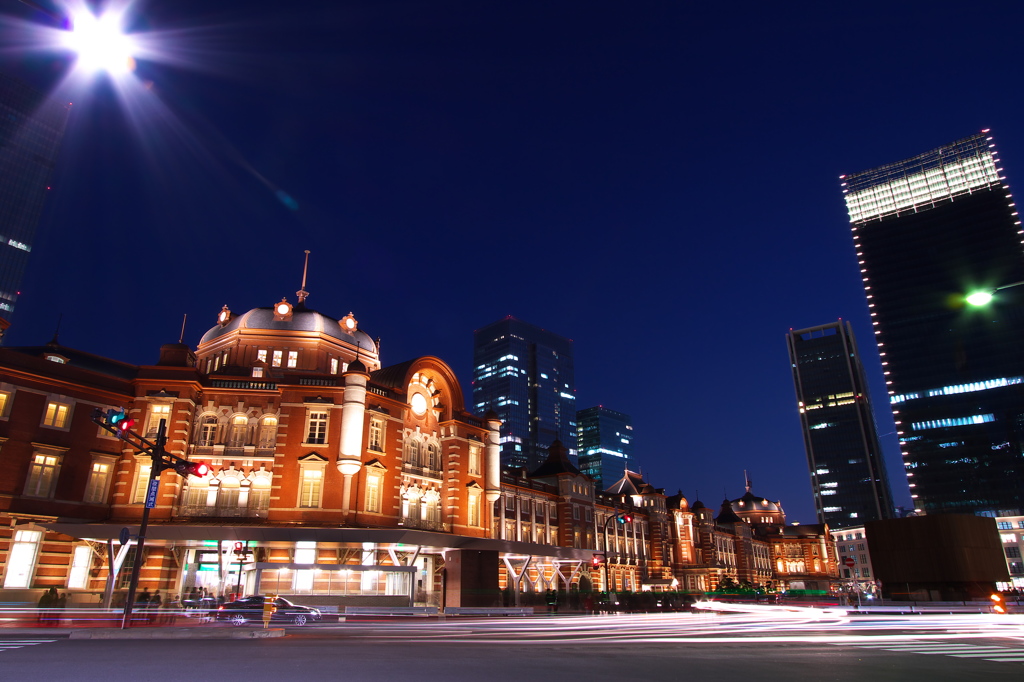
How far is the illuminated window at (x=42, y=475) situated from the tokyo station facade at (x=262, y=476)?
0.08m

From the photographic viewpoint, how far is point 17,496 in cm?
3391

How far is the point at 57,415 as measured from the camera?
3666 cm

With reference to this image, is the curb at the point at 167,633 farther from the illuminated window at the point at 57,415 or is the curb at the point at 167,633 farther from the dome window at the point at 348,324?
the dome window at the point at 348,324

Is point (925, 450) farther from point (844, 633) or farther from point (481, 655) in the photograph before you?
point (481, 655)

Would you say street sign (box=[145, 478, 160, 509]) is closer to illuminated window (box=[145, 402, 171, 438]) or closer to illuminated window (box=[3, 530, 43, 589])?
illuminated window (box=[3, 530, 43, 589])

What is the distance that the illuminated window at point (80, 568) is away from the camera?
3538 centimetres

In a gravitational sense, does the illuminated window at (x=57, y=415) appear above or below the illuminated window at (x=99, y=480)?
above

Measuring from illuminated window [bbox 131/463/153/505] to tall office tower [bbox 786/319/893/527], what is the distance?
7068 inches

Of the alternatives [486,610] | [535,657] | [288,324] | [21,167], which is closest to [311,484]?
[486,610]

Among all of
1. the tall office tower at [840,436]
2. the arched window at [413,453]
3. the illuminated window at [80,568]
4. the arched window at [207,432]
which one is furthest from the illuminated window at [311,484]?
the tall office tower at [840,436]

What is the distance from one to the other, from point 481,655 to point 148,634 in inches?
411

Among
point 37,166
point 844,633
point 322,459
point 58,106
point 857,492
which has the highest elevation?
point 58,106

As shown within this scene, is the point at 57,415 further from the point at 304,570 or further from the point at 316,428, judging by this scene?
the point at 304,570

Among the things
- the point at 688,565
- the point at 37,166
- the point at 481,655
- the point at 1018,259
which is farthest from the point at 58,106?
the point at 1018,259
